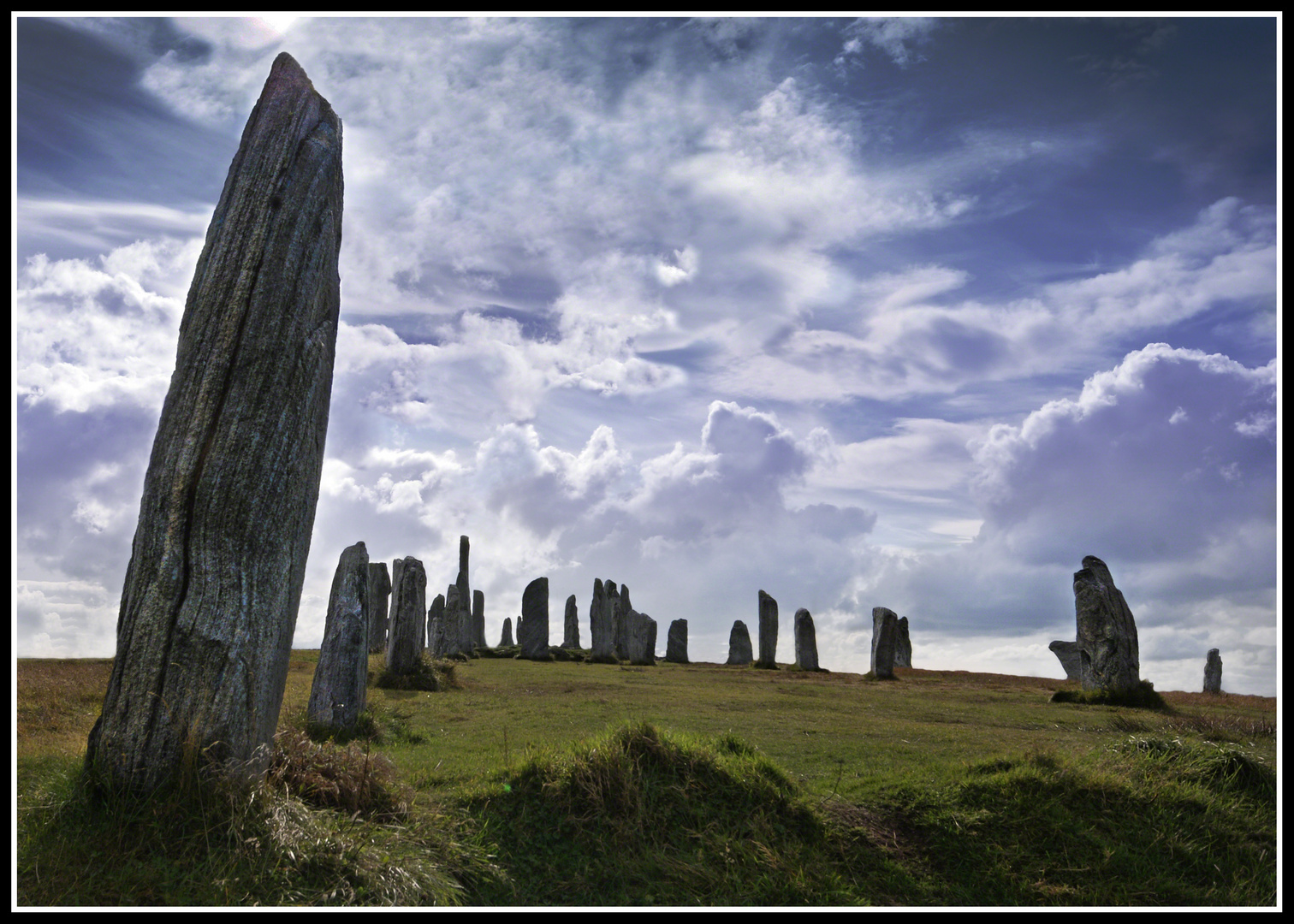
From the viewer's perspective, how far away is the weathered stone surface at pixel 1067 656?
103 feet

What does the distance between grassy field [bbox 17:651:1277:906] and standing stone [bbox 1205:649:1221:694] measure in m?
25.3

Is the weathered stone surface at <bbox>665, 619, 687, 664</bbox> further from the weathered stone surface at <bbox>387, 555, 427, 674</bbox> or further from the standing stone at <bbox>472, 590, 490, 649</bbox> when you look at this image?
the weathered stone surface at <bbox>387, 555, 427, 674</bbox>

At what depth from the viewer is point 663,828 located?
258 inches

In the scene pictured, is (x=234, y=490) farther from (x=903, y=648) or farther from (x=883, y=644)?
(x=903, y=648)

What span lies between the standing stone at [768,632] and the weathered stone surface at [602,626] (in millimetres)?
6381

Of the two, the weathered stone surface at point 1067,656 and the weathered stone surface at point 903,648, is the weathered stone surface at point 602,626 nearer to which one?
the weathered stone surface at point 903,648

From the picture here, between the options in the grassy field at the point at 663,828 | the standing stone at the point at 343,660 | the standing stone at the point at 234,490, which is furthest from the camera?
the standing stone at the point at 343,660

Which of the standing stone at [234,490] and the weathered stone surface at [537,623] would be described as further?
the weathered stone surface at [537,623]

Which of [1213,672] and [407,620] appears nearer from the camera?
[407,620]

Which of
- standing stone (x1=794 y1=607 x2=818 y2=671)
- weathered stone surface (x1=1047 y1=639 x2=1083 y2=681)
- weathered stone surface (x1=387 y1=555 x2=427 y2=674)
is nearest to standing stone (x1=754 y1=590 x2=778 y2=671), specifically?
standing stone (x1=794 y1=607 x2=818 y2=671)

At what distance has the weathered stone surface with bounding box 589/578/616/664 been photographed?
109 ft

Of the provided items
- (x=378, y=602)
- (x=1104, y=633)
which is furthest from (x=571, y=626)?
(x=1104, y=633)

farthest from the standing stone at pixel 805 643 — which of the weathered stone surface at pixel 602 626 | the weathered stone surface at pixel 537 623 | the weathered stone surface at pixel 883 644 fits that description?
the weathered stone surface at pixel 537 623

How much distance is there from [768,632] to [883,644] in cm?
718
